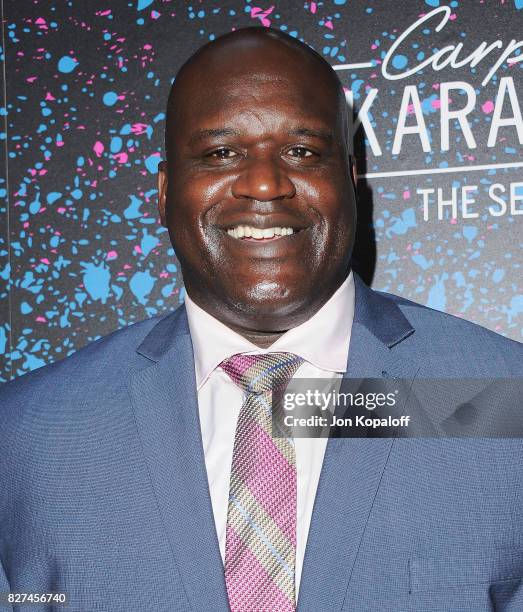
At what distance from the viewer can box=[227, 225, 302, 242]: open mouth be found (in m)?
1.21

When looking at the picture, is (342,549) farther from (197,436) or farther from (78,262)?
(78,262)

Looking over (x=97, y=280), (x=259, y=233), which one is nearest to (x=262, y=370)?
(x=259, y=233)

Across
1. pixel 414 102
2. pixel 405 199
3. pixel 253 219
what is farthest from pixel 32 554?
pixel 414 102

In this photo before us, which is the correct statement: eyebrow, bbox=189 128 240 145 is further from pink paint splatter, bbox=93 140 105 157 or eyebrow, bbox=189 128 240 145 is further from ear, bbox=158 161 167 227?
pink paint splatter, bbox=93 140 105 157

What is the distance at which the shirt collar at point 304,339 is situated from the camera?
127 cm

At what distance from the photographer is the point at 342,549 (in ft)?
3.62

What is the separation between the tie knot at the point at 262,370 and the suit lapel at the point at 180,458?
6cm

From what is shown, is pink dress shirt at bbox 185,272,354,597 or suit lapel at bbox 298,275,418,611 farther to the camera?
pink dress shirt at bbox 185,272,354,597

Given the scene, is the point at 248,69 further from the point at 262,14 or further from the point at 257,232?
the point at 262,14

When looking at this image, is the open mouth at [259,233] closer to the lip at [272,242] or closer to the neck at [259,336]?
the lip at [272,242]

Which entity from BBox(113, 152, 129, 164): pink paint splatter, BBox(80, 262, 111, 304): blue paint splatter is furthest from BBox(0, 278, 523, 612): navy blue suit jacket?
BBox(113, 152, 129, 164): pink paint splatter

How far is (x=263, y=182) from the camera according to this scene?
3.91 ft

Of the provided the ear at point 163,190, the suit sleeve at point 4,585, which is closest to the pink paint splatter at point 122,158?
the ear at point 163,190

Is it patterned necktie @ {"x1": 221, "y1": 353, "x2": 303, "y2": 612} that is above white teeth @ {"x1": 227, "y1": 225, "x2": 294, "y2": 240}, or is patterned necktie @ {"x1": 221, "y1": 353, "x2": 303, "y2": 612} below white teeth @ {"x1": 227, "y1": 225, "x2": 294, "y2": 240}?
below
